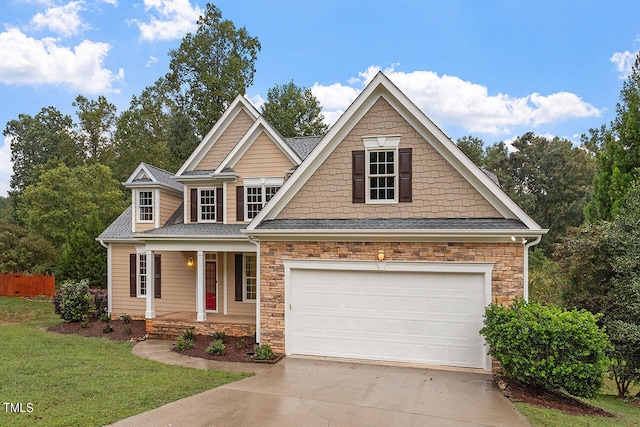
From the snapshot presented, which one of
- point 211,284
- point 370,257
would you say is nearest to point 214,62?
point 211,284

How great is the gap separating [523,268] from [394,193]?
331cm

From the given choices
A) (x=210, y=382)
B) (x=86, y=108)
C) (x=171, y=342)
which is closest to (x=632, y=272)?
(x=210, y=382)

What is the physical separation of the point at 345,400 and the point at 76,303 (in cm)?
1270

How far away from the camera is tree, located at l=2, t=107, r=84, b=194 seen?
39875 mm

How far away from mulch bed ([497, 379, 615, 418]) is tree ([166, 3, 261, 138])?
25508mm

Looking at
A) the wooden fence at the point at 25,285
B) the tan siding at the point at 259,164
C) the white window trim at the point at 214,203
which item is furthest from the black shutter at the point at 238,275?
the wooden fence at the point at 25,285

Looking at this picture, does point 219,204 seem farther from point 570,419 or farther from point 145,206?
point 570,419

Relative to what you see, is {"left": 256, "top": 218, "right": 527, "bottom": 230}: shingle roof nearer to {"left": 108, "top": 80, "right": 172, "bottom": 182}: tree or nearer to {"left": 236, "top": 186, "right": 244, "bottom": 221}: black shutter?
{"left": 236, "top": 186, "right": 244, "bottom": 221}: black shutter

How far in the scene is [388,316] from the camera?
9.37m

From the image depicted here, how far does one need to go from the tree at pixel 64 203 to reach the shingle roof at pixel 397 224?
67.2ft

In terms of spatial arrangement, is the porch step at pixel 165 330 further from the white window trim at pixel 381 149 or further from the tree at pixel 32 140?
the tree at pixel 32 140

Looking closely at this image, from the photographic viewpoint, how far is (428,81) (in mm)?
29328

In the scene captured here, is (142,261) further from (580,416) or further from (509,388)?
(580,416)

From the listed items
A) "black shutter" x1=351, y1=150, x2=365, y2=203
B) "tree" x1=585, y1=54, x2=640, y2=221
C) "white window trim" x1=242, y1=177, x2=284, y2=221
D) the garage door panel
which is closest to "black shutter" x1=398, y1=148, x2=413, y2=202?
"black shutter" x1=351, y1=150, x2=365, y2=203
